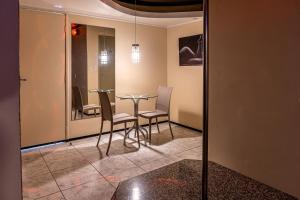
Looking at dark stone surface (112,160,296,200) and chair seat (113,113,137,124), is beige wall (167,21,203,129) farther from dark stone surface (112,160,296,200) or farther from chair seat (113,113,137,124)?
dark stone surface (112,160,296,200)

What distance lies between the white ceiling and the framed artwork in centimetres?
38

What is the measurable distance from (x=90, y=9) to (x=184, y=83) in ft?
7.89

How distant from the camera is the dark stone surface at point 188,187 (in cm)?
86

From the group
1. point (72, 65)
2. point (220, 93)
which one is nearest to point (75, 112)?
point (72, 65)

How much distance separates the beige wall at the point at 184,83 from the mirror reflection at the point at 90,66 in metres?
1.45

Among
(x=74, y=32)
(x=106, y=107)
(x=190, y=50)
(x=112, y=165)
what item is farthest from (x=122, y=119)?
(x=190, y=50)

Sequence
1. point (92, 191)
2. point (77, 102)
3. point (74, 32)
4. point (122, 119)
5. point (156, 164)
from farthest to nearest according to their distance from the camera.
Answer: point (77, 102), point (74, 32), point (122, 119), point (156, 164), point (92, 191)

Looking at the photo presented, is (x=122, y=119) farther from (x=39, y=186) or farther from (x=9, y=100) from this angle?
(x=9, y=100)

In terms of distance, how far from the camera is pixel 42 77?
12.1 feet

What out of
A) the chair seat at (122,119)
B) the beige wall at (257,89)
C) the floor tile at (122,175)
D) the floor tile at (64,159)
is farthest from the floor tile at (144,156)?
the beige wall at (257,89)

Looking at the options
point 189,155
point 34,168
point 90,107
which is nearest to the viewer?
point 34,168

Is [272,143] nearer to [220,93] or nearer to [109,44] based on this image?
[220,93]

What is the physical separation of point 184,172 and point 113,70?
145 inches

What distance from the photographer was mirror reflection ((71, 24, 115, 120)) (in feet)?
13.2
